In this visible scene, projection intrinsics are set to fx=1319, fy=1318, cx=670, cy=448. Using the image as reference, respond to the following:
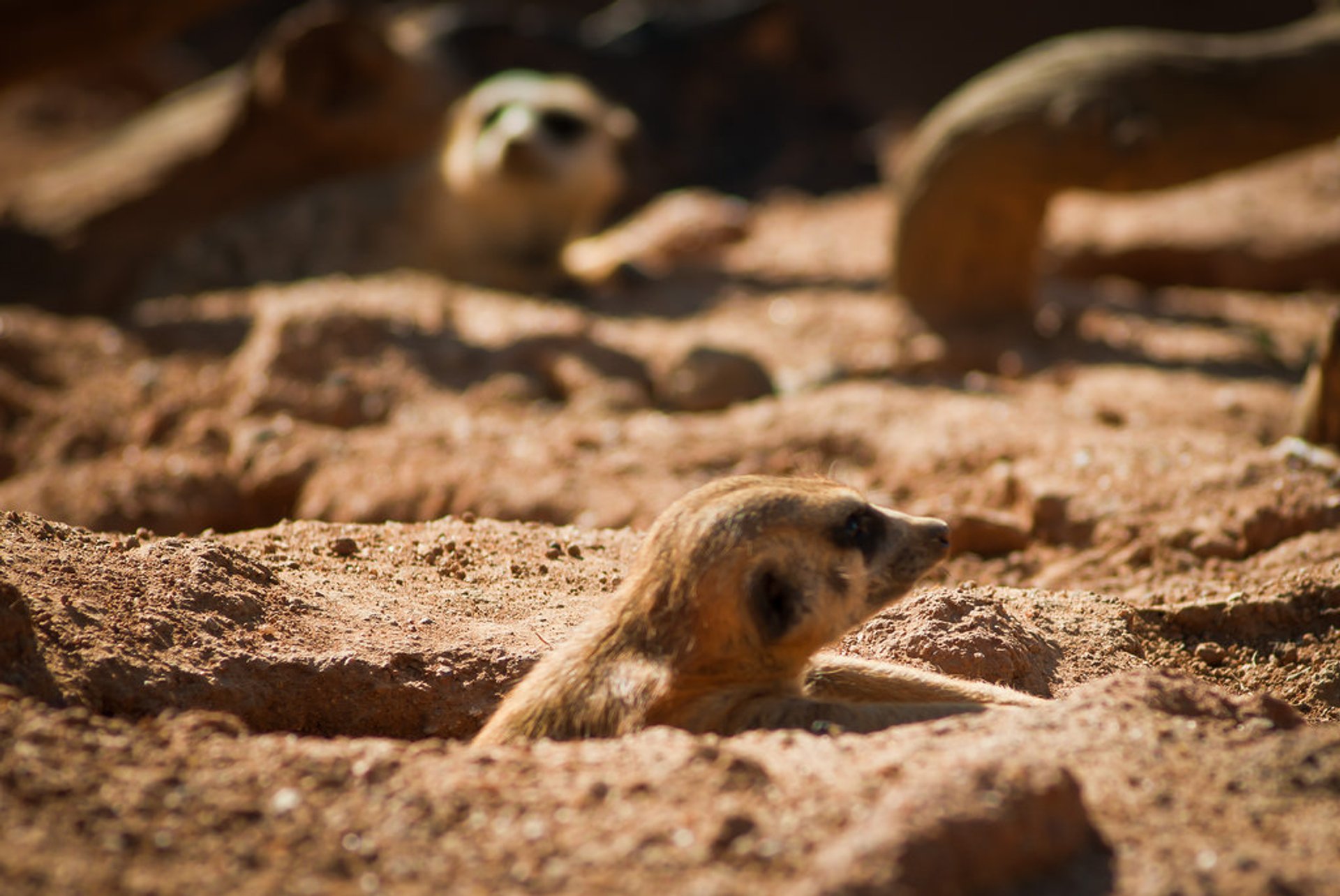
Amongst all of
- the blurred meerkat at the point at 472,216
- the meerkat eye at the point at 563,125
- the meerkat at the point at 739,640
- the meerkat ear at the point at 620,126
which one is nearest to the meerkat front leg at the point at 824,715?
the meerkat at the point at 739,640

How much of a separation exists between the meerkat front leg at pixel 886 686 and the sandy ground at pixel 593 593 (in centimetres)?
24

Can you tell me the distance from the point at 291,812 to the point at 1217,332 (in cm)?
643

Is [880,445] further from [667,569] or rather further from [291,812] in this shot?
[291,812]

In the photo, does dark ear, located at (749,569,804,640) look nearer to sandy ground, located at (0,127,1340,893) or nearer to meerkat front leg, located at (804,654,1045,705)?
meerkat front leg, located at (804,654,1045,705)

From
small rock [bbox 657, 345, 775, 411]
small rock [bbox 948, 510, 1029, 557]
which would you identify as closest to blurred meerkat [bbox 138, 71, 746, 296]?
small rock [bbox 657, 345, 775, 411]

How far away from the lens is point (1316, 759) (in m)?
2.09

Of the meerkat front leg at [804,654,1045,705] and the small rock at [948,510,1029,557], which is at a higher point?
the small rock at [948,510,1029,557]

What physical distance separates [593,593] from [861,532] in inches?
34.6

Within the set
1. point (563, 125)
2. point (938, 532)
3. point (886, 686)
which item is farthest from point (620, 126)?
point (886, 686)

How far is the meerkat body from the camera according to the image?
845 centimetres

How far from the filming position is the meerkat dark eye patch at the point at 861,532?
2951 mm

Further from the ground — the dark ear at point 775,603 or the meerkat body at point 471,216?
the meerkat body at point 471,216

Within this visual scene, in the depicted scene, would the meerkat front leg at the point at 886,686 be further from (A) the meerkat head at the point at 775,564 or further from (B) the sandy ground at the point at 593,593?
(B) the sandy ground at the point at 593,593

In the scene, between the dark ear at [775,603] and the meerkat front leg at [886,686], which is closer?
the dark ear at [775,603]
